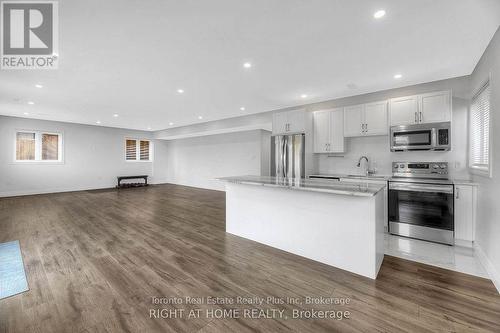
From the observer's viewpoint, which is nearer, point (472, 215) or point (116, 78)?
point (472, 215)

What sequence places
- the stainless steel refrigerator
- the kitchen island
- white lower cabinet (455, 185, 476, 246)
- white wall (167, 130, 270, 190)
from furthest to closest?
white wall (167, 130, 270, 190) < the stainless steel refrigerator < white lower cabinet (455, 185, 476, 246) < the kitchen island

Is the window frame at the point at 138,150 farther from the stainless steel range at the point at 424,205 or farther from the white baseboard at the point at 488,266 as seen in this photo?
the white baseboard at the point at 488,266

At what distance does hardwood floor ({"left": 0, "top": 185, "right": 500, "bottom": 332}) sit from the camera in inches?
62.4

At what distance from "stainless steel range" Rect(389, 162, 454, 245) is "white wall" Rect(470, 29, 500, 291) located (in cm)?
37

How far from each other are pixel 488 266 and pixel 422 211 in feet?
3.38

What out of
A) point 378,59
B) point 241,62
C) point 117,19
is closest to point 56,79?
point 117,19

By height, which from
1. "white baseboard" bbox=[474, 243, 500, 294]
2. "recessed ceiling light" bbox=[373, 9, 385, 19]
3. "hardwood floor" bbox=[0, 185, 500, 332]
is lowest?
"hardwood floor" bbox=[0, 185, 500, 332]

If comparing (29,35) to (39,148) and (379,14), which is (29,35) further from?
(39,148)

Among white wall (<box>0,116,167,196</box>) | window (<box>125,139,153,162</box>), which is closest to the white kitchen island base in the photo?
white wall (<box>0,116,167,196</box>)

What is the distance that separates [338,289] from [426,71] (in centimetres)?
362

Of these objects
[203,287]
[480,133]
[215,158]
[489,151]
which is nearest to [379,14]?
[489,151]

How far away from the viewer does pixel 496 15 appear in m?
2.06

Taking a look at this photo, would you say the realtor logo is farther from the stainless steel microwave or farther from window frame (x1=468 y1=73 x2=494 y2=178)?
the stainless steel microwave

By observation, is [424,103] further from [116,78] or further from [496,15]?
[116,78]
